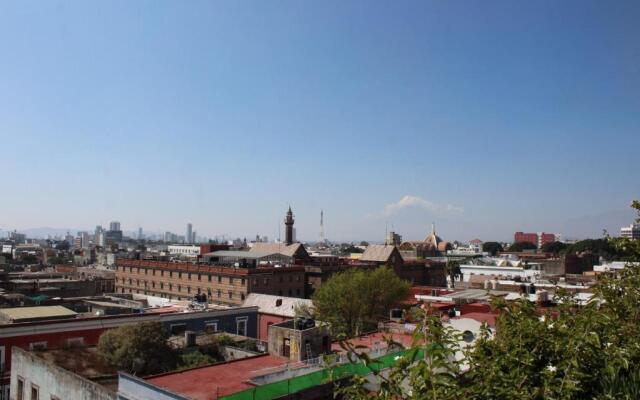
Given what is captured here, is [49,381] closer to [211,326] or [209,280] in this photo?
[211,326]

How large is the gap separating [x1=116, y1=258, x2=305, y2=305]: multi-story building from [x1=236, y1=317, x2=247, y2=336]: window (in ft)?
65.6

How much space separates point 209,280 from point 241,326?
86.2ft

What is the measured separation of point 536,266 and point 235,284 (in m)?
64.9

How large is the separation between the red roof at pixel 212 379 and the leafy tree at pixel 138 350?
447 centimetres

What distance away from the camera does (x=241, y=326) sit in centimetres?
4491

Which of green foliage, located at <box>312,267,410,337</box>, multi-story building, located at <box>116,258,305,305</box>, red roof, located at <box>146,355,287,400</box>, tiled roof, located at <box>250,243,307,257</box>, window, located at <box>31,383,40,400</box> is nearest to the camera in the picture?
red roof, located at <box>146,355,287,400</box>

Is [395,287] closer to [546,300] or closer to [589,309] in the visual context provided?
[546,300]

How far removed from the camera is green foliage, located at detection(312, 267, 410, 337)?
158 ft

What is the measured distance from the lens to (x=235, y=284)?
6650 cm

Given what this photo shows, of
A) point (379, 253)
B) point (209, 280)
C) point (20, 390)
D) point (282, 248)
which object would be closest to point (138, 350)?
point (20, 390)

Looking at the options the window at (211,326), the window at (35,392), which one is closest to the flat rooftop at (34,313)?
the window at (211,326)

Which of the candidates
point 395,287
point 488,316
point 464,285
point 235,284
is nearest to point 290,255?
point 235,284

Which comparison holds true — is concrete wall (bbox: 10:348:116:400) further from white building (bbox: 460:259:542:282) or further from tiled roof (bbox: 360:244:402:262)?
tiled roof (bbox: 360:244:402:262)

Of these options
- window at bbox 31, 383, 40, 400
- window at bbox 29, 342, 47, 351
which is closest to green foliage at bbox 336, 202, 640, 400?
window at bbox 31, 383, 40, 400
